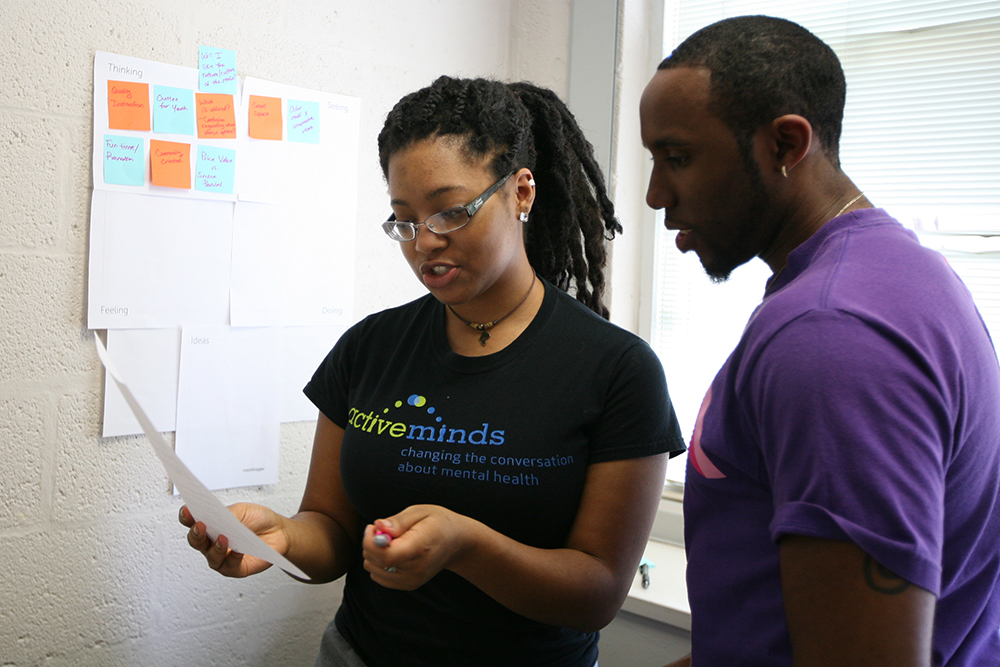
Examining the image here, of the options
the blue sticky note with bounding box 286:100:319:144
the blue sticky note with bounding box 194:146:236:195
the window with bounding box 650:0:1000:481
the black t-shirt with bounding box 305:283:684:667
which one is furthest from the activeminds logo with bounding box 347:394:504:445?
the window with bounding box 650:0:1000:481

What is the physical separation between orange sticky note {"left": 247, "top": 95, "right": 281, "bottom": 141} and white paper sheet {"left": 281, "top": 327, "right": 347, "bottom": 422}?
43 centimetres

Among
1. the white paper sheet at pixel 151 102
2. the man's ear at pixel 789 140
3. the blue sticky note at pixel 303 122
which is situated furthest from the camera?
the blue sticky note at pixel 303 122

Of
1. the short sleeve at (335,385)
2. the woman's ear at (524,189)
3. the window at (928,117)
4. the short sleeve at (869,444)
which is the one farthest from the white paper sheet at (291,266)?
the short sleeve at (869,444)

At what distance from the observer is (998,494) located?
653mm

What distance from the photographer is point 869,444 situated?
512mm

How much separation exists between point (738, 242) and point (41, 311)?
1.22m

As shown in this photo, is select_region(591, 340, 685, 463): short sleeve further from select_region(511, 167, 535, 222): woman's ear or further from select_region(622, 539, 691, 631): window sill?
select_region(622, 539, 691, 631): window sill

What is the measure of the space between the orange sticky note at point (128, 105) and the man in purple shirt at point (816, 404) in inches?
42.4

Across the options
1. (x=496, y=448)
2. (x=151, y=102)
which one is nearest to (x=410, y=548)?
(x=496, y=448)

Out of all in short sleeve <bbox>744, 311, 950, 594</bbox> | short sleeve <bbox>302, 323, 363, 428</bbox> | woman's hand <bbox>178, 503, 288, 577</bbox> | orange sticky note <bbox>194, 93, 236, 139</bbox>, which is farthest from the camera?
orange sticky note <bbox>194, 93, 236, 139</bbox>

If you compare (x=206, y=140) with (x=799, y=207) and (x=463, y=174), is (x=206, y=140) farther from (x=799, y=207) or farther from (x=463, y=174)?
(x=799, y=207)

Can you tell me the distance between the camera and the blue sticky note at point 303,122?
161cm

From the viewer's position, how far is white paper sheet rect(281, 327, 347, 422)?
164 cm

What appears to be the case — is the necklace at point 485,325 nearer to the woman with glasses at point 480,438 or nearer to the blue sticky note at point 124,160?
the woman with glasses at point 480,438
